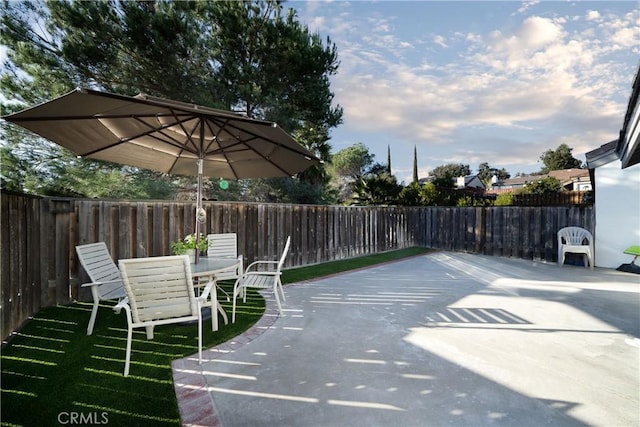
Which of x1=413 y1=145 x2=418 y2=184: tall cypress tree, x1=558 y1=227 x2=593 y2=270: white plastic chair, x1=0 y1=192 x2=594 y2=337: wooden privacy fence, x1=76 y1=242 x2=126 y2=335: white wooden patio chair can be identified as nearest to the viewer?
x1=76 y1=242 x2=126 y2=335: white wooden patio chair

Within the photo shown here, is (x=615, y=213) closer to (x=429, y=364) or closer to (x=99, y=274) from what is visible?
(x=429, y=364)

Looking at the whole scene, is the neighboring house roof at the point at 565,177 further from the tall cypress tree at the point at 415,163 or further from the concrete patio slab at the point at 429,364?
the concrete patio slab at the point at 429,364

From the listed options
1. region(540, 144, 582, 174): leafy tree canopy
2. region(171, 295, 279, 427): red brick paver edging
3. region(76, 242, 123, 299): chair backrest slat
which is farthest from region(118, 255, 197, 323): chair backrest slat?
region(540, 144, 582, 174): leafy tree canopy

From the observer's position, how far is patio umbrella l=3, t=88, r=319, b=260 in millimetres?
2703

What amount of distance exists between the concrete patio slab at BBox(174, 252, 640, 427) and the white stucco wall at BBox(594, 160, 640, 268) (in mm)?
3101

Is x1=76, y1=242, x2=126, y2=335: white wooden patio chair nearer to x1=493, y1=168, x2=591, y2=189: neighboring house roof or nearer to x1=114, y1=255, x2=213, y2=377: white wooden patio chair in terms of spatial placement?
x1=114, y1=255, x2=213, y2=377: white wooden patio chair

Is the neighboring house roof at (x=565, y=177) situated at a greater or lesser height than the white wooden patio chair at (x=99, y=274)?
greater

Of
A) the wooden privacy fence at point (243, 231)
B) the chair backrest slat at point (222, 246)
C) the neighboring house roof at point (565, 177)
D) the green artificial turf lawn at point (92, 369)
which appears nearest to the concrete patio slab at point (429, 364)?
the green artificial turf lawn at point (92, 369)

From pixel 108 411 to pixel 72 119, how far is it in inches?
108

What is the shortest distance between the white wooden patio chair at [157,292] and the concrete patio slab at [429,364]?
0.45 metres

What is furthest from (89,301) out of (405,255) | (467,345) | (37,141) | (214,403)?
(405,255)

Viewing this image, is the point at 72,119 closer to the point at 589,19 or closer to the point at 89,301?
the point at 89,301

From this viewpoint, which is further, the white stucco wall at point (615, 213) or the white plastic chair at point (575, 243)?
the white plastic chair at point (575, 243)

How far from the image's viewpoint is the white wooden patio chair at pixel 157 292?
95.9 inches
